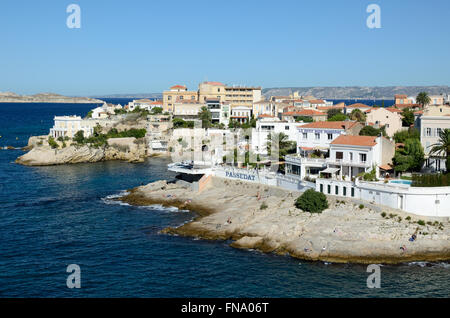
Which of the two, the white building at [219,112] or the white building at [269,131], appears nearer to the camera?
the white building at [269,131]

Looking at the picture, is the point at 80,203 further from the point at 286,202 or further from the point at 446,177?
the point at 446,177

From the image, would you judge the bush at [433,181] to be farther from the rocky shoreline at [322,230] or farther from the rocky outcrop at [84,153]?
Result: the rocky outcrop at [84,153]

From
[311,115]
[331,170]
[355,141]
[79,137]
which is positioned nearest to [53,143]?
[79,137]

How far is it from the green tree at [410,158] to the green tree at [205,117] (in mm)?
65312

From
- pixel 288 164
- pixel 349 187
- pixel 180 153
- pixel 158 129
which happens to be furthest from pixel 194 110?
pixel 349 187

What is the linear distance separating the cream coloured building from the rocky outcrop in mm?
46215

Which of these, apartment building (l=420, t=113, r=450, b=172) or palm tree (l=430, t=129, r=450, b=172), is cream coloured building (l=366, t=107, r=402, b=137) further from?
palm tree (l=430, t=129, r=450, b=172)

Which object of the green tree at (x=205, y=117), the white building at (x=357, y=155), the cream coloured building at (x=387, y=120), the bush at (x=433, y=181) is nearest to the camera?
the bush at (x=433, y=181)

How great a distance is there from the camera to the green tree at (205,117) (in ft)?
366

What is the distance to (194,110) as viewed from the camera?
A: 124m

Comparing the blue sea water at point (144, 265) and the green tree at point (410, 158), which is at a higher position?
the green tree at point (410, 158)

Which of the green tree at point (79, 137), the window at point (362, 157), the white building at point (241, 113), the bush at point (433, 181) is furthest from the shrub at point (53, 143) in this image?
the bush at point (433, 181)

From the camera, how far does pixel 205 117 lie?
4414 inches

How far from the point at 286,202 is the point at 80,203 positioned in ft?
82.1
